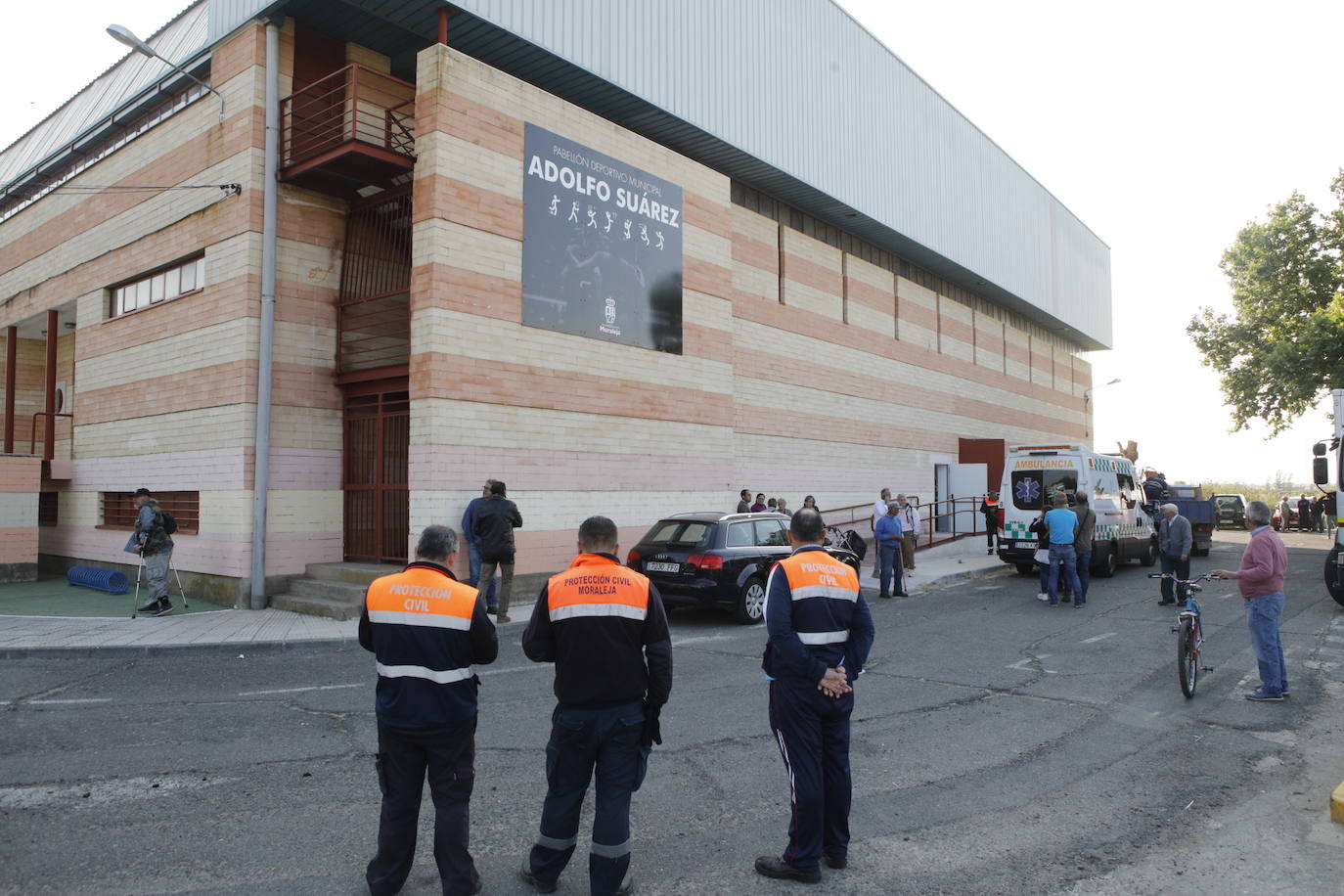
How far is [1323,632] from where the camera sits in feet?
33.8

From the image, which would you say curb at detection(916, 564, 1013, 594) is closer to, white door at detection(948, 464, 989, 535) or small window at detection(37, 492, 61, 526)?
white door at detection(948, 464, 989, 535)

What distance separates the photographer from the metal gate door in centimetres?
1329

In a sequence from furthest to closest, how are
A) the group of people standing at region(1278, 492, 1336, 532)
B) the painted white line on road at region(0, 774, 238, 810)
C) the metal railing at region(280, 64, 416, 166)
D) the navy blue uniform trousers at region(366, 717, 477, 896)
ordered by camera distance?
→ the group of people standing at region(1278, 492, 1336, 532), the metal railing at region(280, 64, 416, 166), the painted white line on road at region(0, 774, 238, 810), the navy blue uniform trousers at region(366, 717, 477, 896)

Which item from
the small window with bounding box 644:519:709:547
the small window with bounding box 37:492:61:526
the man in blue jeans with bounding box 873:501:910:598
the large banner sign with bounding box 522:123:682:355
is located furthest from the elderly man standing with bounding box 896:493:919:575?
the small window with bounding box 37:492:61:526

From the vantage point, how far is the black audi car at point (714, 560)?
11.0 meters

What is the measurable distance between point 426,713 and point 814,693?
1784 mm

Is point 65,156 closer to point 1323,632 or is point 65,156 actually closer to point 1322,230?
point 1323,632

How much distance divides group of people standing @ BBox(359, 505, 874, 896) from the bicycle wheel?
479 cm

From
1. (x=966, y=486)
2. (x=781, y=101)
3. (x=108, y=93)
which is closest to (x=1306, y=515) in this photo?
(x=966, y=486)

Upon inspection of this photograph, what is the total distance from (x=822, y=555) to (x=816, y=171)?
57.4 ft

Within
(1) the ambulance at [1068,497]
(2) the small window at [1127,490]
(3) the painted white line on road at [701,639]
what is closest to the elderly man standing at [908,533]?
(1) the ambulance at [1068,497]

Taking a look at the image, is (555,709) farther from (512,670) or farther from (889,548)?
(889,548)

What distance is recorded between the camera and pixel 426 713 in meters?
3.54

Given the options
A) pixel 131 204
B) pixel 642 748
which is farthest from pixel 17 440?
pixel 642 748
